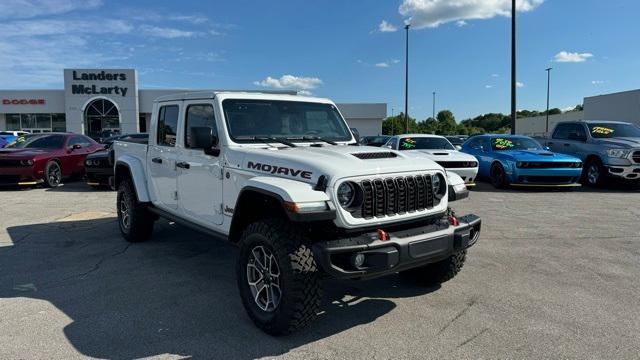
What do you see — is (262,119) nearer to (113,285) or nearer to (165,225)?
(113,285)

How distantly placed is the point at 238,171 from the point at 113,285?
75.0 inches

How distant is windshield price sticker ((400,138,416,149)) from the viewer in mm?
12734

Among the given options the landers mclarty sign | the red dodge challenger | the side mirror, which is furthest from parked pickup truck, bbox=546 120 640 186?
the landers mclarty sign

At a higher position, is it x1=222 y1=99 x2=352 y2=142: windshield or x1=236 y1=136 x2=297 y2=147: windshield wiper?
x1=222 y1=99 x2=352 y2=142: windshield

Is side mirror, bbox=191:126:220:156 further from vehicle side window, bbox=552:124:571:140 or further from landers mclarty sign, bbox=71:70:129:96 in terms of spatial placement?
landers mclarty sign, bbox=71:70:129:96

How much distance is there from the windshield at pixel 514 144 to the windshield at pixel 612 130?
5.59 feet

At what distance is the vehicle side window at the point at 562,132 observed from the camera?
46.7 ft

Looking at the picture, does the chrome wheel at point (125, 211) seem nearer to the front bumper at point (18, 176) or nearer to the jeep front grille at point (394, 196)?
the jeep front grille at point (394, 196)

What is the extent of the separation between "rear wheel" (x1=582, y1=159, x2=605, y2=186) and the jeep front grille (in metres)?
10.7

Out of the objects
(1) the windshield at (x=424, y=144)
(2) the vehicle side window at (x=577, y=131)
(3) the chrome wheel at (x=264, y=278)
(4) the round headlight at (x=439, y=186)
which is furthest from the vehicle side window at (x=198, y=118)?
(2) the vehicle side window at (x=577, y=131)

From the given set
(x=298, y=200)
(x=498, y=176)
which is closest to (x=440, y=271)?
(x=298, y=200)

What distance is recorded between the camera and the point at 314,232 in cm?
378

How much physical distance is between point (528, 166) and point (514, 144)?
145cm

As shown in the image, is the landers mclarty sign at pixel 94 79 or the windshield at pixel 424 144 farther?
the landers mclarty sign at pixel 94 79
